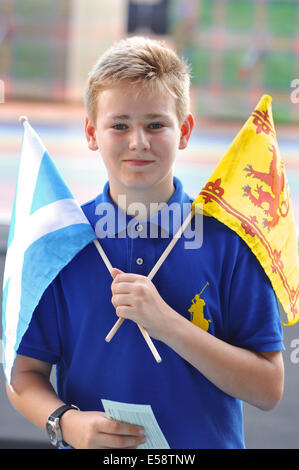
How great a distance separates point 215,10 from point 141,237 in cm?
641

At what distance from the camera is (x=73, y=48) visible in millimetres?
7895

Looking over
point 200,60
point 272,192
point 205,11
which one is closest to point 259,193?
point 272,192

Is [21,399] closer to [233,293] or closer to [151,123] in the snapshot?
[233,293]

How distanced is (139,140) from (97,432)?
49 centimetres

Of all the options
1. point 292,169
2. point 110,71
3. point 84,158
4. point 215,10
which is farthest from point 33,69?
point 110,71

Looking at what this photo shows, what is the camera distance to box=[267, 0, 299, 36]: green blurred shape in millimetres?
7199

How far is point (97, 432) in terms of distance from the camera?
3.71 ft

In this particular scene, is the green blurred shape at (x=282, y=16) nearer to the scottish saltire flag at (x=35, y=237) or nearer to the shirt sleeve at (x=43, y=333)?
the scottish saltire flag at (x=35, y=237)

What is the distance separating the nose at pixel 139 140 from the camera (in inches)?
44.2

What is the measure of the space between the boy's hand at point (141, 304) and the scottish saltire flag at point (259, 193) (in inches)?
8.7

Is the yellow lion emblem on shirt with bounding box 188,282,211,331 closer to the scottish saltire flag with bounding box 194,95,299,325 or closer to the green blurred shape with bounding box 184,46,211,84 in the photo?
the scottish saltire flag with bounding box 194,95,299,325

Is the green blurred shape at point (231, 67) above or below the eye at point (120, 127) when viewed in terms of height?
above

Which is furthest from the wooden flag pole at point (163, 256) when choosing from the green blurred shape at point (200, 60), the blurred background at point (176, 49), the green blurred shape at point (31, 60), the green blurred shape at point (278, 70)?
the green blurred shape at point (31, 60)

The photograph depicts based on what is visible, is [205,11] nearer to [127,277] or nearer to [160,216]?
[160,216]
